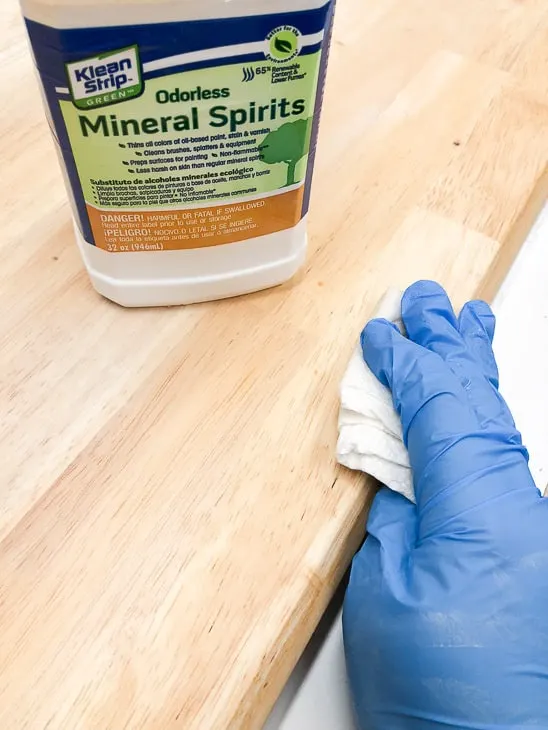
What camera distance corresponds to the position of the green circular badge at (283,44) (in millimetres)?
362

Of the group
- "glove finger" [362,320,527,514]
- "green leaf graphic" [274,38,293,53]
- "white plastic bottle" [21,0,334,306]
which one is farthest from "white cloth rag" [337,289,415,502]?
"green leaf graphic" [274,38,293,53]

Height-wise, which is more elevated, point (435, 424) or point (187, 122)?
point (187, 122)

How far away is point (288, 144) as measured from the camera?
0.43m

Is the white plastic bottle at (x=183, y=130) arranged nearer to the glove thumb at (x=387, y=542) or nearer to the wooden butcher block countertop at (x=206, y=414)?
the wooden butcher block countertop at (x=206, y=414)

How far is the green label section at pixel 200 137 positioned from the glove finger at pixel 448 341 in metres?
0.15

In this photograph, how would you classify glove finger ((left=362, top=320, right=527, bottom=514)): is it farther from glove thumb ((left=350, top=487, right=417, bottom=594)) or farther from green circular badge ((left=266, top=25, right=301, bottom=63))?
green circular badge ((left=266, top=25, right=301, bottom=63))

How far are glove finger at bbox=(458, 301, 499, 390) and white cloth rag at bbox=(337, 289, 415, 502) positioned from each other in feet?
0.31

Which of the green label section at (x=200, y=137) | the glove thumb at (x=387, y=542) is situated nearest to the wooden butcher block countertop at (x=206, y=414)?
the glove thumb at (x=387, y=542)

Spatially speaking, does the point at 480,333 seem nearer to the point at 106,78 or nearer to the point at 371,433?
the point at 371,433

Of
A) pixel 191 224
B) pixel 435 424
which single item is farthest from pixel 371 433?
pixel 191 224

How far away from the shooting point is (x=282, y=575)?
1.36ft

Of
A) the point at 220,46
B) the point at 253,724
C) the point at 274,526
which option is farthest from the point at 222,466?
the point at 220,46

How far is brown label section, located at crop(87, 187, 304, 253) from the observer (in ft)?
1.48

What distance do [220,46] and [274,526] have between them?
299mm
